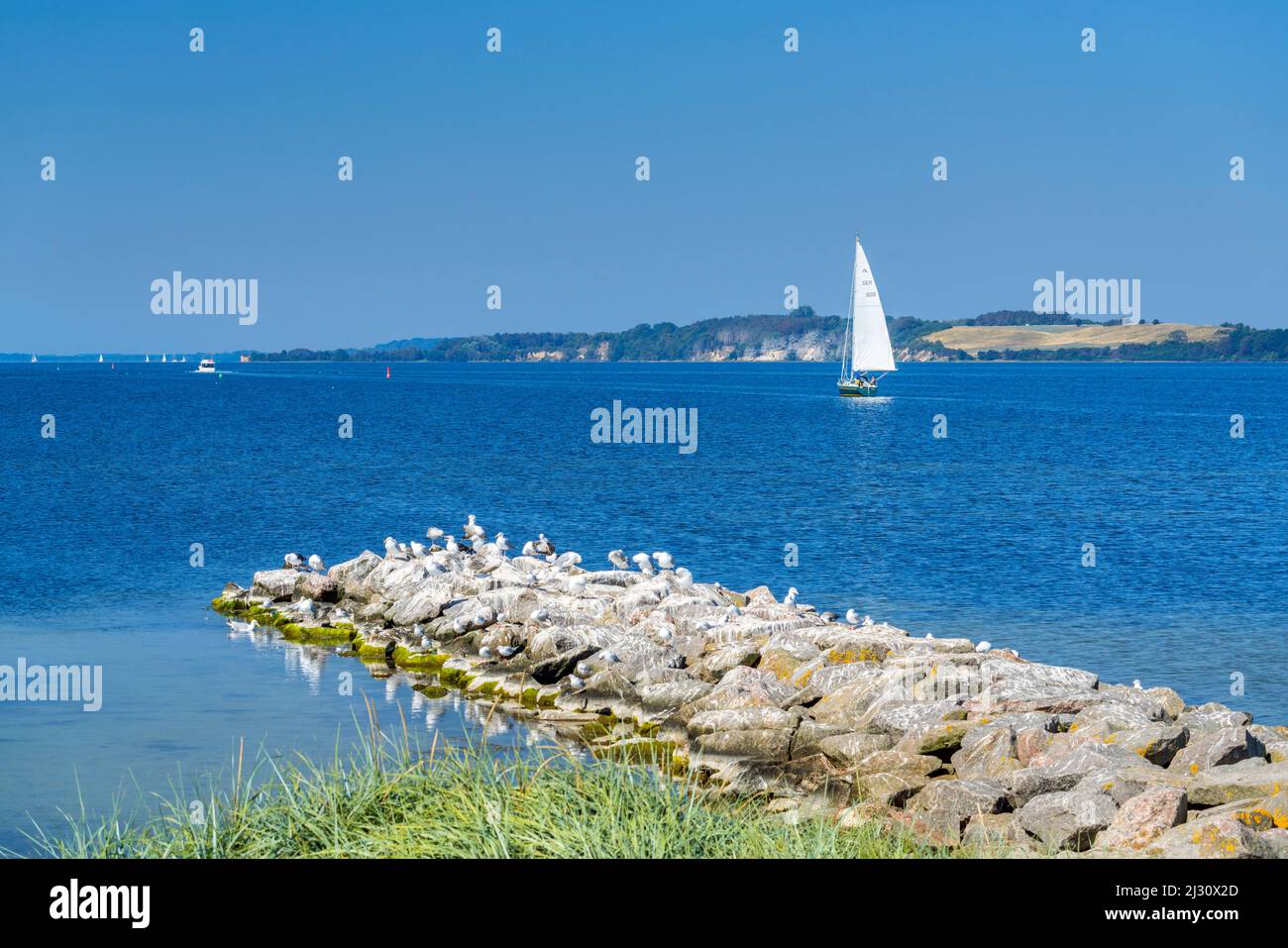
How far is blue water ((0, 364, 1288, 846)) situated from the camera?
2050 centimetres

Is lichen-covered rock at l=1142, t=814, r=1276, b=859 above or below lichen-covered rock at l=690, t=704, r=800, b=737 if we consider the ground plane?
above

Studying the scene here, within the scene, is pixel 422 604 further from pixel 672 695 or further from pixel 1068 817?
pixel 1068 817

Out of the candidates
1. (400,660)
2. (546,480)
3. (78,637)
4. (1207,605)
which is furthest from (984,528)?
(78,637)

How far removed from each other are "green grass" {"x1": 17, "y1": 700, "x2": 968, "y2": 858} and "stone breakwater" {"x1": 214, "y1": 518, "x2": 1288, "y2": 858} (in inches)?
55.4

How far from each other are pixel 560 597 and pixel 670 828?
16.8 metres

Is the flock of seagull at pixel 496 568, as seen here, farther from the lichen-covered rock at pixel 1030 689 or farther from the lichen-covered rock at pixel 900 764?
the lichen-covered rock at pixel 900 764

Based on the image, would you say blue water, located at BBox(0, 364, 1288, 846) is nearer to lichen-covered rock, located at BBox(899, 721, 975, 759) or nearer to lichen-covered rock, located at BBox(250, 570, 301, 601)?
lichen-covered rock, located at BBox(250, 570, 301, 601)

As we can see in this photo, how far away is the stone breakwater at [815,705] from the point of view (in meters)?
12.1

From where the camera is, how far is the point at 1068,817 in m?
12.0

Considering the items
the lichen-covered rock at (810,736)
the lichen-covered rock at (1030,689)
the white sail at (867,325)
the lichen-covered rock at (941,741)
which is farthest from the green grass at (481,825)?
the white sail at (867,325)

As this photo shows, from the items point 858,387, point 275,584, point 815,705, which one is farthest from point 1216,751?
A: point 858,387

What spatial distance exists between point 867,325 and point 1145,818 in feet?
300

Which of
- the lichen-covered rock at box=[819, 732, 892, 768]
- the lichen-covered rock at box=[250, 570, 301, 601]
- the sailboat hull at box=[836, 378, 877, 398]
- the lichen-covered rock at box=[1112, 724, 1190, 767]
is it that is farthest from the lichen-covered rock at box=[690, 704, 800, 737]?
the sailboat hull at box=[836, 378, 877, 398]

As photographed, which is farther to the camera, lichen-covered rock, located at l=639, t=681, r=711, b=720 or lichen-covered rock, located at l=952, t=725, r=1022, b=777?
lichen-covered rock, located at l=639, t=681, r=711, b=720
